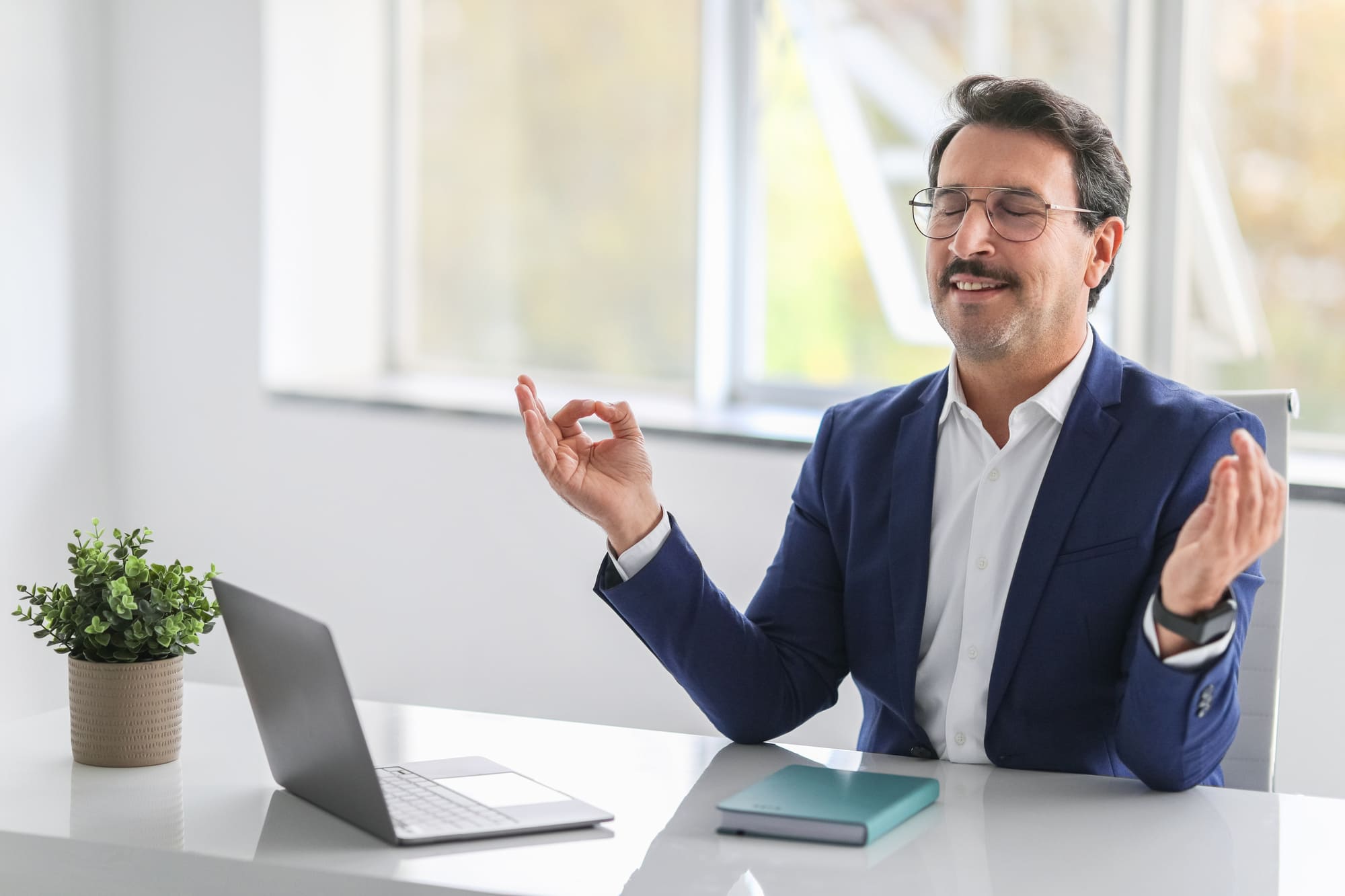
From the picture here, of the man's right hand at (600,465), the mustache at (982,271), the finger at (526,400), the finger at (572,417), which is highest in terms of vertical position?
the mustache at (982,271)

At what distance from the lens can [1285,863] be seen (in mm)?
1282

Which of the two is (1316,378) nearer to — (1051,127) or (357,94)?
(1051,127)

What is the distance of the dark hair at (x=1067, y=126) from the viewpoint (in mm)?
1898

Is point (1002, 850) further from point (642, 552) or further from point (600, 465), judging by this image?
point (600, 465)

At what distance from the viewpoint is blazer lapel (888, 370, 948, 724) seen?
180 cm

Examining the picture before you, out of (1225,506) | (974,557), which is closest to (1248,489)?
(1225,506)

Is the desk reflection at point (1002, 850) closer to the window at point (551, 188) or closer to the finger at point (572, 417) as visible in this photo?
the finger at point (572, 417)

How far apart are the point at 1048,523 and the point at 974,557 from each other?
0.40 feet

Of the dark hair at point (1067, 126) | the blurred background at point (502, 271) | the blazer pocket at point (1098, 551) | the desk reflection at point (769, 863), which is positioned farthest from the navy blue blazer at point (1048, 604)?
the blurred background at point (502, 271)

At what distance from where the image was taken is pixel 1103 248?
197 centimetres

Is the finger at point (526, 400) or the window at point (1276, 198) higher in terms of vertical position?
the window at point (1276, 198)

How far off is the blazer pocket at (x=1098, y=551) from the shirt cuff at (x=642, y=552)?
18.1 inches

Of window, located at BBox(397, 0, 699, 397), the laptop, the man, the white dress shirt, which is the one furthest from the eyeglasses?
window, located at BBox(397, 0, 699, 397)

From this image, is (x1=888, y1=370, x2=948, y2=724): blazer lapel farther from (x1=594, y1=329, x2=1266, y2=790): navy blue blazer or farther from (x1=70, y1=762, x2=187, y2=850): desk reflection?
(x1=70, y1=762, x2=187, y2=850): desk reflection
